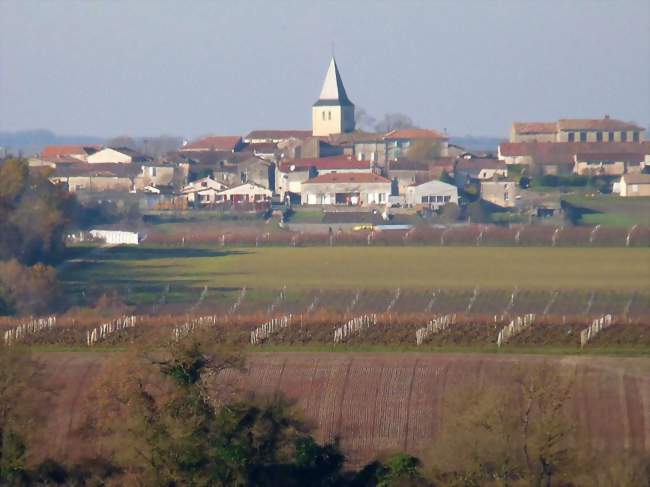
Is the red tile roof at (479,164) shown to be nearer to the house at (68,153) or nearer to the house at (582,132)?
the house at (582,132)

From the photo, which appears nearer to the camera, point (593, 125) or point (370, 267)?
point (370, 267)

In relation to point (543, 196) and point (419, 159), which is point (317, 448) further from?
point (419, 159)

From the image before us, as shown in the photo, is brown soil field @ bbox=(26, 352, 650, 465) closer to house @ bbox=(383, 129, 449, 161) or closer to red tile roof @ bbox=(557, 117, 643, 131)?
house @ bbox=(383, 129, 449, 161)

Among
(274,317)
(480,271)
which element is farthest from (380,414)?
(480,271)

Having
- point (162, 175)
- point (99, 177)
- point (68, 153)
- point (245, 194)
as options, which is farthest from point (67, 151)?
point (245, 194)

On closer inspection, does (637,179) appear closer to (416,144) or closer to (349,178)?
(349,178)
